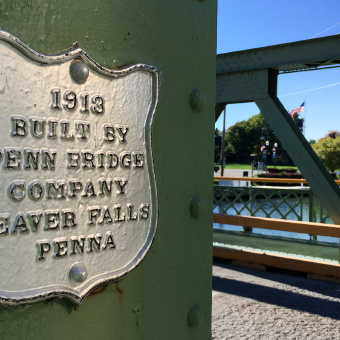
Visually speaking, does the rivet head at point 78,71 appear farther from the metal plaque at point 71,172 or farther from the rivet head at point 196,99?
the rivet head at point 196,99

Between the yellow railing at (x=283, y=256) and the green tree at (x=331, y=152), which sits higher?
the green tree at (x=331, y=152)

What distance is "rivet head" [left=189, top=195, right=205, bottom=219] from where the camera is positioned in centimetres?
136

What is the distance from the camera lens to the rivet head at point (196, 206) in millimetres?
1361

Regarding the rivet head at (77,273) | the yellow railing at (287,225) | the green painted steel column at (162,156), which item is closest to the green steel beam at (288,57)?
the yellow railing at (287,225)

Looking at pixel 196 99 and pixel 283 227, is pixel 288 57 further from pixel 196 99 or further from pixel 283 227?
pixel 196 99

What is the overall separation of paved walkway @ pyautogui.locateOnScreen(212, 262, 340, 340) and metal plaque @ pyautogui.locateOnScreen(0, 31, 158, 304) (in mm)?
3188

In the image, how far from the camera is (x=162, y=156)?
127cm

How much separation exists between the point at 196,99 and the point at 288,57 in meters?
5.77

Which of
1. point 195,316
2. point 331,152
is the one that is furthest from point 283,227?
point 331,152

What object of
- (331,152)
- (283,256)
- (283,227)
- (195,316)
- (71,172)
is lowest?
(283,256)

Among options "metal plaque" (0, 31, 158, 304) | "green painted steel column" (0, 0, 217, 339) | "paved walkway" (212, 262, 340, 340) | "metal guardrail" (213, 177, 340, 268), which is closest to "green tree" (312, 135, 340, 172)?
"metal guardrail" (213, 177, 340, 268)

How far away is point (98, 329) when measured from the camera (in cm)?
110

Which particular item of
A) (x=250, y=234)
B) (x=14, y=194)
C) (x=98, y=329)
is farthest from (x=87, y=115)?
(x=250, y=234)

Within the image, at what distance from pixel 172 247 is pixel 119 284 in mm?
211
